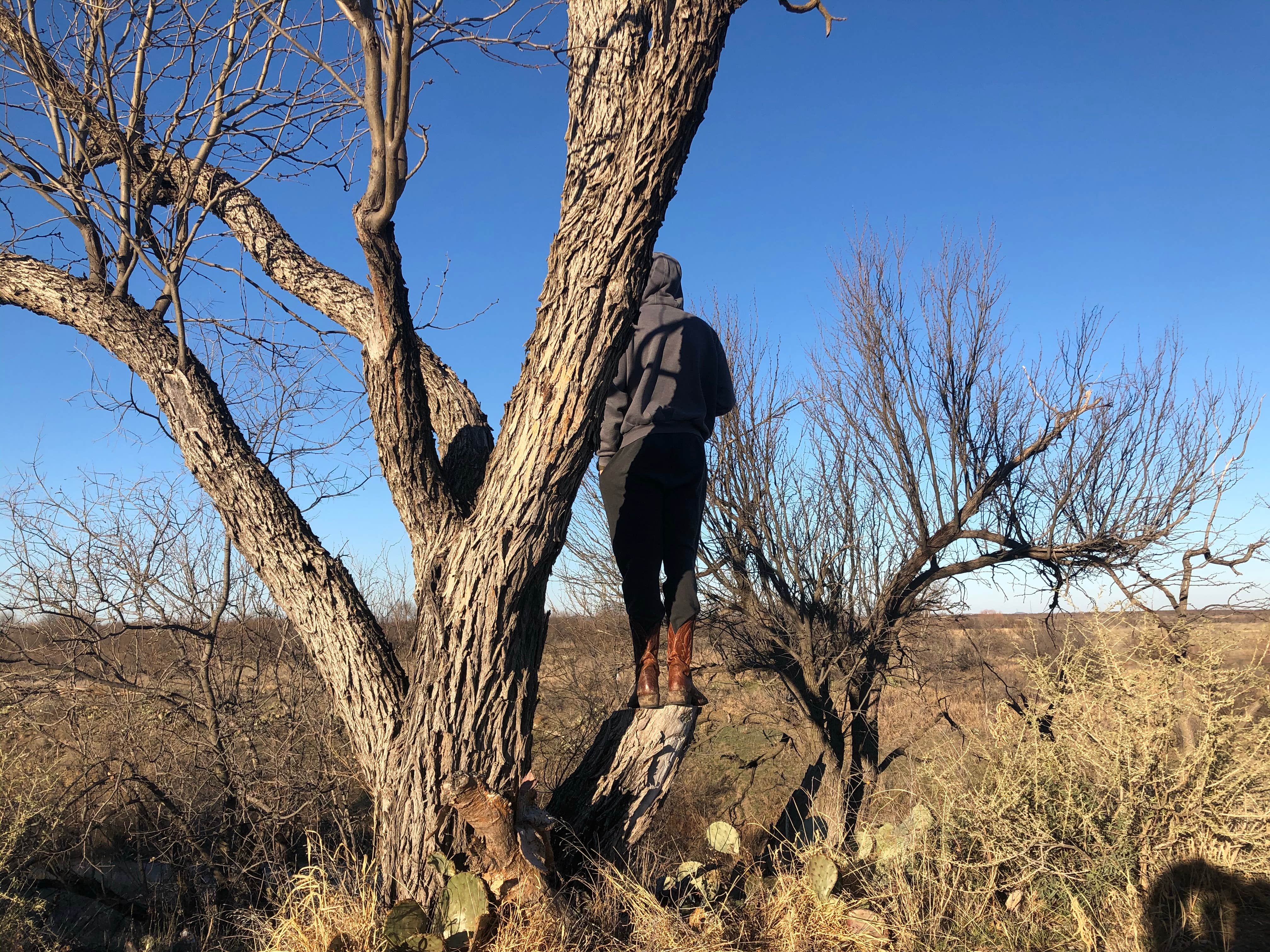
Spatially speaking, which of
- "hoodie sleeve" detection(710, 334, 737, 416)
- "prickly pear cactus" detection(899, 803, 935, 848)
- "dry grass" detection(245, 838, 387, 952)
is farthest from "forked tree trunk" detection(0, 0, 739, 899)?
"prickly pear cactus" detection(899, 803, 935, 848)

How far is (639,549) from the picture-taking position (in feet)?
10.6

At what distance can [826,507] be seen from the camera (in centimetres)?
778

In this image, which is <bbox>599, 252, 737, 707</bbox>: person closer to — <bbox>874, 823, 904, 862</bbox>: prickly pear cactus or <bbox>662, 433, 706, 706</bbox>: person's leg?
<bbox>662, 433, 706, 706</bbox>: person's leg

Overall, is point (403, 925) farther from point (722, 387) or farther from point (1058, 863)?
point (1058, 863)

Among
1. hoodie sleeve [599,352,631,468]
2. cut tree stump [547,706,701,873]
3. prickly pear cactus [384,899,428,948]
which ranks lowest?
prickly pear cactus [384,899,428,948]

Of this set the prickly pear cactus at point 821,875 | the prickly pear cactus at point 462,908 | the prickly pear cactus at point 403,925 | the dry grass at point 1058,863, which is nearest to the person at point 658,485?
the prickly pear cactus at point 821,875

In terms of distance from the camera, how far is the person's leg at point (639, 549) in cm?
321

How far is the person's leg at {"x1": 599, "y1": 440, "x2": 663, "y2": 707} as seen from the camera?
10.5ft

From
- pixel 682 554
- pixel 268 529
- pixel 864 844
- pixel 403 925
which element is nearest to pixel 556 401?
pixel 682 554

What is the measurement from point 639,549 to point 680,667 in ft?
1.73

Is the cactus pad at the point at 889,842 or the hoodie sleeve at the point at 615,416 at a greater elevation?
the hoodie sleeve at the point at 615,416

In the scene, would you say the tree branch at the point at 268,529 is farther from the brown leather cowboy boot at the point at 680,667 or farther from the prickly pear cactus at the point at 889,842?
the prickly pear cactus at the point at 889,842

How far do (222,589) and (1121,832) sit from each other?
4931mm

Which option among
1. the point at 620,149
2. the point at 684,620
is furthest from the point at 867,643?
the point at 620,149
